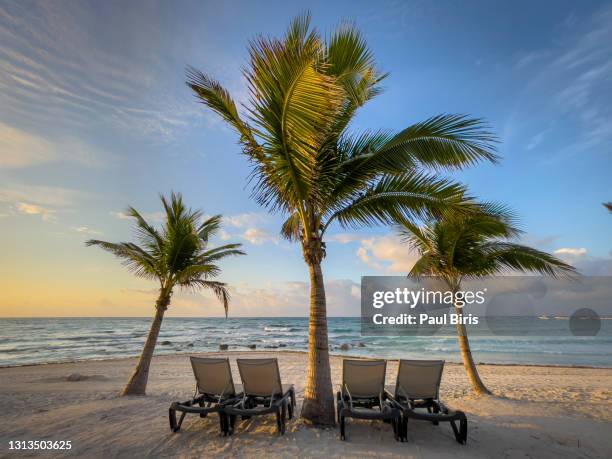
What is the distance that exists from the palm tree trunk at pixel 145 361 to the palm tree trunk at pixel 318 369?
4.76 metres

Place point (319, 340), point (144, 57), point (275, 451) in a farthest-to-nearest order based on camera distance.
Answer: point (144, 57) → point (319, 340) → point (275, 451)

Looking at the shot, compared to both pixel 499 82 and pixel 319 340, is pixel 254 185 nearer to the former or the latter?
pixel 319 340

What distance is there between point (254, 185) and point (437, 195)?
10.4 ft

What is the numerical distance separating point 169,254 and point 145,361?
275cm

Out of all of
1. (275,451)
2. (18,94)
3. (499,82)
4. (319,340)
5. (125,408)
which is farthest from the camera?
(499,82)

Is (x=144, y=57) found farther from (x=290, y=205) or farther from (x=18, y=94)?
(x=290, y=205)

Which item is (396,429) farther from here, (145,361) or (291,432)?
(145,361)

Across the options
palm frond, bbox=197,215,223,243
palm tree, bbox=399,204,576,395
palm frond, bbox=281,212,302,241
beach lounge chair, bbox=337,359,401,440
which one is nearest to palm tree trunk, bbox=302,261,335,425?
beach lounge chair, bbox=337,359,401,440

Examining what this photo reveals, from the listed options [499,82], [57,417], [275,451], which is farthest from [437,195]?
[57,417]

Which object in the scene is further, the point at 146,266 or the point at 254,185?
the point at 146,266

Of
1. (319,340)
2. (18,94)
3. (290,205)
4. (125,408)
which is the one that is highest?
(18,94)

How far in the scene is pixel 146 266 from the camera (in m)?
8.70

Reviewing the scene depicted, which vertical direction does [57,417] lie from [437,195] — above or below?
below

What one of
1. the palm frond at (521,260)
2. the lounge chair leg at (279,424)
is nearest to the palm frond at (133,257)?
the lounge chair leg at (279,424)
